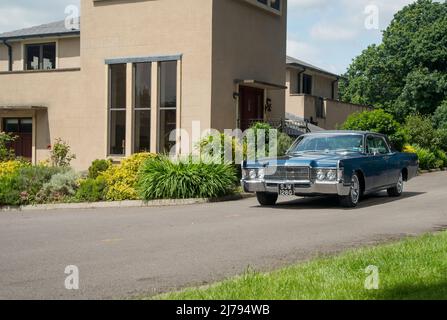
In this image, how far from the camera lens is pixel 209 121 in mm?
21609

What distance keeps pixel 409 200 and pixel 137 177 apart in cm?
690

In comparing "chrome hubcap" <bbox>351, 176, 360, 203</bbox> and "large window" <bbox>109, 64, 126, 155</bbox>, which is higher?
"large window" <bbox>109, 64, 126, 155</bbox>

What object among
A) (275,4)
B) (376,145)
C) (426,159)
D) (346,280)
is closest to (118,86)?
(275,4)

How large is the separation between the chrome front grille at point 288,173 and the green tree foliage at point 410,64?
88.8 feet

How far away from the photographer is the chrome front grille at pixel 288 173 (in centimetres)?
1340

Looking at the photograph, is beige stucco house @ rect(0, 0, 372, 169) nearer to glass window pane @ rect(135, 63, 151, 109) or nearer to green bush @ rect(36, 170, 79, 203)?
glass window pane @ rect(135, 63, 151, 109)

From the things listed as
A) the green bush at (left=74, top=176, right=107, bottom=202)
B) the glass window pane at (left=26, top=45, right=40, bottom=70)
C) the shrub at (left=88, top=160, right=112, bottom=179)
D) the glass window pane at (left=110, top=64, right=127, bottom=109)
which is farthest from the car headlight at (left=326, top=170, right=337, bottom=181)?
the glass window pane at (left=26, top=45, right=40, bottom=70)

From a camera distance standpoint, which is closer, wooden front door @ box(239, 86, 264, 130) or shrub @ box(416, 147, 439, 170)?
wooden front door @ box(239, 86, 264, 130)

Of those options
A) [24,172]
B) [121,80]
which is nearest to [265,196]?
[24,172]

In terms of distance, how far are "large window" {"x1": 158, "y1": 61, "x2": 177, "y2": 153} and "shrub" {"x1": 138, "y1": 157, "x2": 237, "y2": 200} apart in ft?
18.7

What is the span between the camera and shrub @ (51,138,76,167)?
2395 centimetres

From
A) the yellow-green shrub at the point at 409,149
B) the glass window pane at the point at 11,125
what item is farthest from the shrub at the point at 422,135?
the glass window pane at the point at 11,125

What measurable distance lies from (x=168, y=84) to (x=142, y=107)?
132cm
